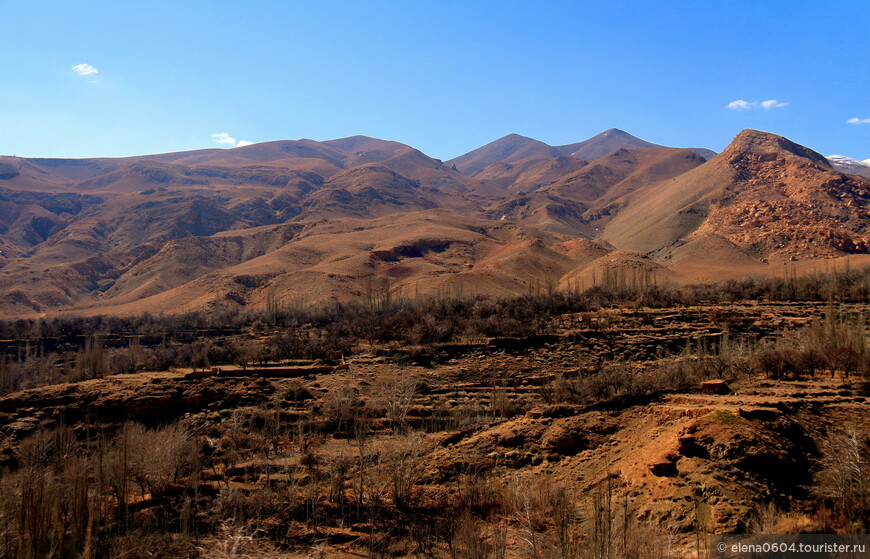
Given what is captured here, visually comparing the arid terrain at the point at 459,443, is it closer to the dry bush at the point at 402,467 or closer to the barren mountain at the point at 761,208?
the dry bush at the point at 402,467

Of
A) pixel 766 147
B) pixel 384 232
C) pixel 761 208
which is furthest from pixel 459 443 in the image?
pixel 766 147

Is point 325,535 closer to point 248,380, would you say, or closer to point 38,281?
point 248,380

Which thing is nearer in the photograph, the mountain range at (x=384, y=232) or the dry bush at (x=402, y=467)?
the dry bush at (x=402, y=467)

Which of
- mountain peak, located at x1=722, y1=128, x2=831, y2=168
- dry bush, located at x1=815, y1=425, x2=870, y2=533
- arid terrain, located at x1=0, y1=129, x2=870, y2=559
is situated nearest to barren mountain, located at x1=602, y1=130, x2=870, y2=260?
mountain peak, located at x1=722, y1=128, x2=831, y2=168

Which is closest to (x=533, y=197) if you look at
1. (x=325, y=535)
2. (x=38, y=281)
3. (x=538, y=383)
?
(x=38, y=281)

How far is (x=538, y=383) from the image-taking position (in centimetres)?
1914

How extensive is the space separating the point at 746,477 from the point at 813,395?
11.4 ft

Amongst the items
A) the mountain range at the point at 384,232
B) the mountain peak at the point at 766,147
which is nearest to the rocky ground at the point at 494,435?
the mountain range at the point at 384,232

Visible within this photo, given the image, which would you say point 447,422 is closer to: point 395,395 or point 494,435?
point 395,395

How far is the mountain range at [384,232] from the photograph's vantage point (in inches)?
2324

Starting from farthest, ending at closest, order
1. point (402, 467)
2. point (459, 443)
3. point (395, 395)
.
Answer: point (395, 395) → point (459, 443) → point (402, 467)

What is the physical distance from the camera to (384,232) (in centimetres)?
8325

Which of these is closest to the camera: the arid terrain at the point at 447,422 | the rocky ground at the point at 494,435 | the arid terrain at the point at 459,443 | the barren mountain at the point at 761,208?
the arid terrain at the point at 459,443

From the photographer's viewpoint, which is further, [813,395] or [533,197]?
[533,197]
